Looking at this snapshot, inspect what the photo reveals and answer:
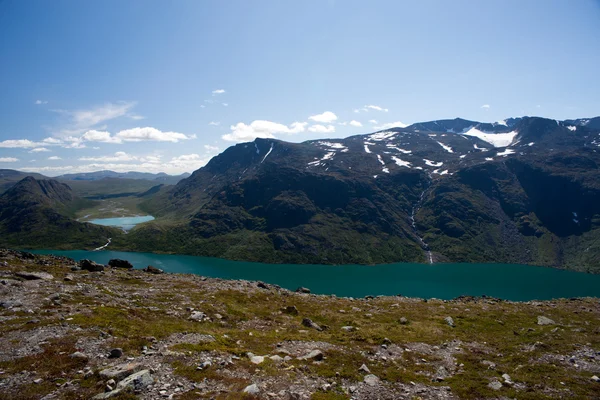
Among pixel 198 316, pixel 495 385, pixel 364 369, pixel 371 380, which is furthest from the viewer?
pixel 198 316

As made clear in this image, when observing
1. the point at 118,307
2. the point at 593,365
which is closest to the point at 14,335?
the point at 118,307

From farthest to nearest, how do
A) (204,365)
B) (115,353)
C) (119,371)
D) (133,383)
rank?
(115,353) < (204,365) < (119,371) < (133,383)

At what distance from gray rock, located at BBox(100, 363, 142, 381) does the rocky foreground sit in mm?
60

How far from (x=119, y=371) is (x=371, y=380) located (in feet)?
46.6

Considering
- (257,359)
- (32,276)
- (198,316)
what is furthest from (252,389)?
(32,276)

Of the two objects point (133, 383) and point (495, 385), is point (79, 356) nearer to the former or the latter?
point (133, 383)

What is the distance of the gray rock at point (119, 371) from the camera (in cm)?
1588

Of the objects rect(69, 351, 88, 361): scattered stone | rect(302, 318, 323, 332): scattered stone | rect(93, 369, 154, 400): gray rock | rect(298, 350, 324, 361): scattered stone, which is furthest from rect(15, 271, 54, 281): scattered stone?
rect(298, 350, 324, 361): scattered stone

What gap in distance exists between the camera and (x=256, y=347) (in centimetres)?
2362

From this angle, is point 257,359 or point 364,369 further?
point 257,359

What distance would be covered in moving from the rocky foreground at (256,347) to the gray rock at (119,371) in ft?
0.20

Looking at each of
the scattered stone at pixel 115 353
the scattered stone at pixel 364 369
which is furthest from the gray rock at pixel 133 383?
the scattered stone at pixel 364 369

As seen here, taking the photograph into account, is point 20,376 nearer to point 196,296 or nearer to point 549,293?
point 196,296

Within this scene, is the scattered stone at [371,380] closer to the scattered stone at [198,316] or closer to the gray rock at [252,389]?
the gray rock at [252,389]
